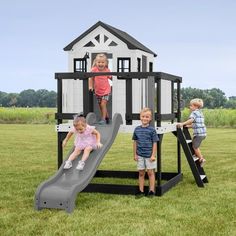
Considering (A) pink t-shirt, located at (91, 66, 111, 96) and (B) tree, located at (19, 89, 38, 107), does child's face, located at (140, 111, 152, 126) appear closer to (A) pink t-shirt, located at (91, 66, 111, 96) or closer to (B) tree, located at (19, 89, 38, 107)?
(A) pink t-shirt, located at (91, 66, 111, 96)

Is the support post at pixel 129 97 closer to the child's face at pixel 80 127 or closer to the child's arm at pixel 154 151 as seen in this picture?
the child's arm at pixel 154 151

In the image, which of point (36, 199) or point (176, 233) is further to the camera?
point (36, 199)

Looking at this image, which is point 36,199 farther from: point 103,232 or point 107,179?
point 107,179

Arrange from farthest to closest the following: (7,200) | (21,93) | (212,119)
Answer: (21,93), (212,119), (7,200)

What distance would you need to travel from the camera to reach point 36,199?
8.03 metres

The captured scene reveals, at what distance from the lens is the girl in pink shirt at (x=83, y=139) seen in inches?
350

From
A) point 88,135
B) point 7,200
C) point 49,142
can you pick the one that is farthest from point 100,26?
point 49,142

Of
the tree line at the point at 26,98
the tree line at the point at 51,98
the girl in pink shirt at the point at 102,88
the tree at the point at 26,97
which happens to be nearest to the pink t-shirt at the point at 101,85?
the girl in pink shirt at the point at 102,88

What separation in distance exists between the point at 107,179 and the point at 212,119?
27622mm

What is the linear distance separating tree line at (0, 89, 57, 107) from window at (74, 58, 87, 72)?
9371cm

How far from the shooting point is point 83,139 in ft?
29.9

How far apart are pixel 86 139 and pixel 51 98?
9578cm

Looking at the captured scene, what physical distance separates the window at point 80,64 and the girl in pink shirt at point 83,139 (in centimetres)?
412

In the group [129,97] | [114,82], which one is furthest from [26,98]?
[129,97]
